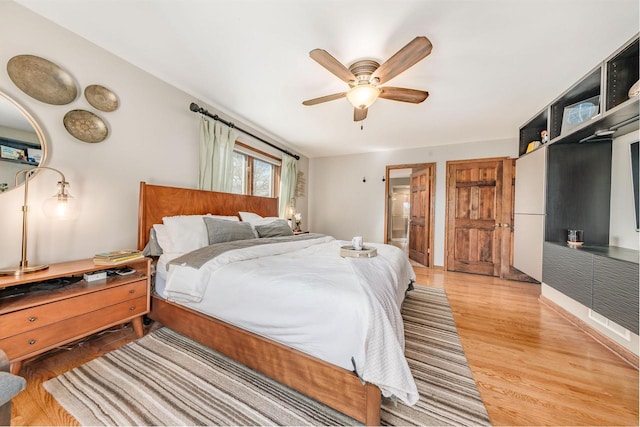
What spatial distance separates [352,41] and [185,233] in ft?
7.21

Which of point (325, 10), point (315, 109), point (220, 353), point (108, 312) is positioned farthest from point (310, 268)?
point (315, 109)

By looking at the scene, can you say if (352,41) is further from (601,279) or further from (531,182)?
(531,182)

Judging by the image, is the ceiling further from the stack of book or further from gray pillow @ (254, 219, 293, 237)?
the stack of book

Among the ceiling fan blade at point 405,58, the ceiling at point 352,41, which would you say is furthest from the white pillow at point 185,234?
the ceiling fan blade at point 405,58

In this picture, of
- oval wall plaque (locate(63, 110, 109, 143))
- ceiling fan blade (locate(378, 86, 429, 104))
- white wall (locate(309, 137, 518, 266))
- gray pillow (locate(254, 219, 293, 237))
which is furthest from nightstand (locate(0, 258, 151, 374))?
white wall (locate(309, 137, 518, 266))

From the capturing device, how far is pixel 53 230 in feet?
5.81

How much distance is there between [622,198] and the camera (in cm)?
231

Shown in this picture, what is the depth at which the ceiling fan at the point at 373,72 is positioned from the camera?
1572 mm

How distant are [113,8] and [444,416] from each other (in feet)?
11.1

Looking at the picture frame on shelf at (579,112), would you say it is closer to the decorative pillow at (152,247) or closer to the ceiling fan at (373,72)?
the ceiling fan at (373,72)

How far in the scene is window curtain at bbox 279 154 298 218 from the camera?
4.50 meters

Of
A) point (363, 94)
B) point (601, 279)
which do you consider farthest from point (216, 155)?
point (601, 279)

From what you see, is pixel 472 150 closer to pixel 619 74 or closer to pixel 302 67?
pixel 619 74

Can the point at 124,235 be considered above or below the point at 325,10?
below
